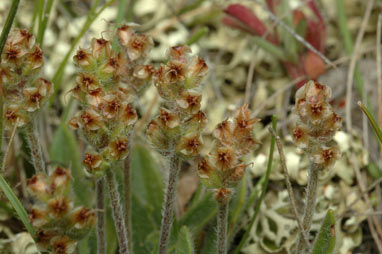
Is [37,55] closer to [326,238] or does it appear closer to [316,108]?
[316,108]

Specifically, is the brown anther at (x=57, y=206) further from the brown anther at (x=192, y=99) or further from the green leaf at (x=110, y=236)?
the green leaf at (x=110, y=236)

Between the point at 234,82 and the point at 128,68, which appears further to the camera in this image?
the point at 234,82

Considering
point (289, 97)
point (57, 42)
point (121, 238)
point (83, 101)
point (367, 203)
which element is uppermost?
point (57, 42)

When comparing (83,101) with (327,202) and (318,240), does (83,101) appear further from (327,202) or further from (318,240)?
(327,202)

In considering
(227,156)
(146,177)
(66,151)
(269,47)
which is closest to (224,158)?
(227,156)

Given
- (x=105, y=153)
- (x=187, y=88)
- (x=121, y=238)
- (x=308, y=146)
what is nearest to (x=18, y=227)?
(x=121, y=238)

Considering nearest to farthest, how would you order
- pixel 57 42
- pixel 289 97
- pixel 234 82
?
pixel 289 97
pixel 234 82
pixel 57 42
